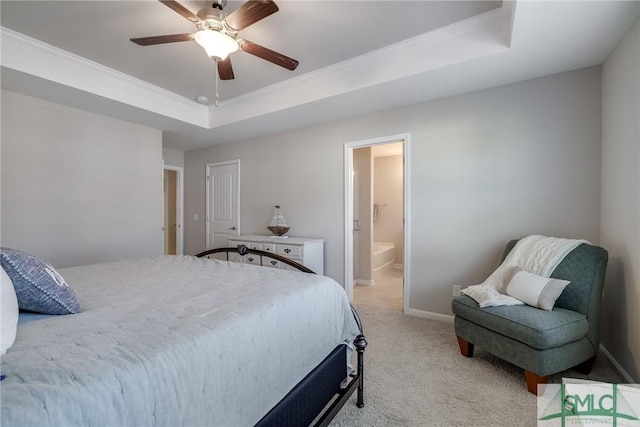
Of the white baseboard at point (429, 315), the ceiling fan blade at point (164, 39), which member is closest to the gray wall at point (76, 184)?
the ceiling fan blade at point (164, 39)

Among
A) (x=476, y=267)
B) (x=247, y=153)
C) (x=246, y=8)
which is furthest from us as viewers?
(x=247, y=153)

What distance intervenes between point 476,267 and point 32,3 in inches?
170

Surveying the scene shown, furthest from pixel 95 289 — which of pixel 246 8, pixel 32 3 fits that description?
pixel 32 3

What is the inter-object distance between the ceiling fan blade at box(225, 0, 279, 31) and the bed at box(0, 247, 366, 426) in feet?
5.23

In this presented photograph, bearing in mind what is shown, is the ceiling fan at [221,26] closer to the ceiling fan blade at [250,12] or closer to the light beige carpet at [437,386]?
the ceiling fan blade at [250,12]

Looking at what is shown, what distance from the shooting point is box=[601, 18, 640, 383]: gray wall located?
1.79 m

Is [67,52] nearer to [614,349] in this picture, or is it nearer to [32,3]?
[32,3]

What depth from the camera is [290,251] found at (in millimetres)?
3518

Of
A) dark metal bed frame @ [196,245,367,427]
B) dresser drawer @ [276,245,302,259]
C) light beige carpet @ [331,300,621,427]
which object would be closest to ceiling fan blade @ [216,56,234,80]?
dresser drawer @ [276,245,302,259]

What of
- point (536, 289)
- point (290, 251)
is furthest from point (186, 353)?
point (290, 251)

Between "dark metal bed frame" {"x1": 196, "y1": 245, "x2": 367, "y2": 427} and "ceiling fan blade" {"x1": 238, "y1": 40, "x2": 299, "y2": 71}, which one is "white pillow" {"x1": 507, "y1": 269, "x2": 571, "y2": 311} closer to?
"dark metal bed frame" {"x1": 196, "y1": 245, "x2": 367, "y2": 427}

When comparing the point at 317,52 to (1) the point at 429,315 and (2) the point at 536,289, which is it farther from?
(1) the point at 429,315

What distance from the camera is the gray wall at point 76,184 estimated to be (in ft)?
9.36

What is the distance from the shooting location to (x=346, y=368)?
174cm
